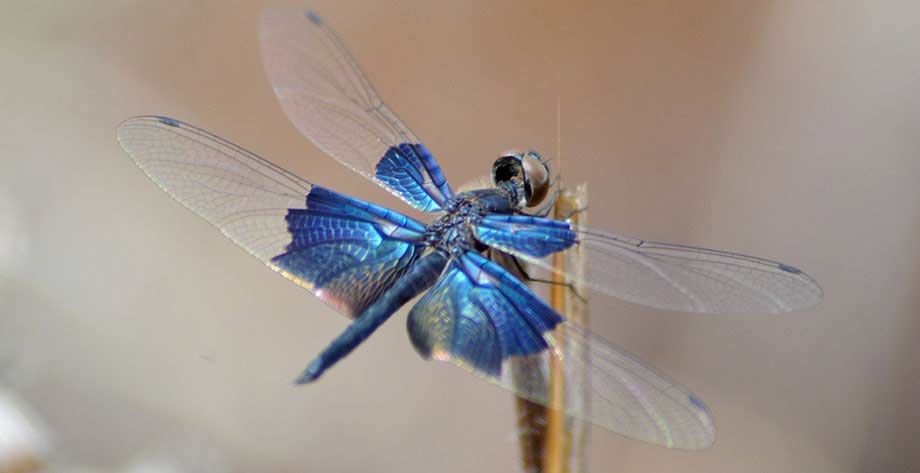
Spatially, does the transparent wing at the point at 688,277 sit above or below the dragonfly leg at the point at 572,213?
below

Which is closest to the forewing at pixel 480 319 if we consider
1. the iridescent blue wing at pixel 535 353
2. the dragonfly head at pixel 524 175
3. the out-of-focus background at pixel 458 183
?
the iridescent blue wing at pixel 535 353

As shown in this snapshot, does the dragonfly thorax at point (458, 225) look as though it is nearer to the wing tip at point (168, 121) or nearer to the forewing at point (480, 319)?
the forewing at point (480, 319)

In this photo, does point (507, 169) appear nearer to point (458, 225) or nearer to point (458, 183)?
point (458, 225)

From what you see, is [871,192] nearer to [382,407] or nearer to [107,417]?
[382,407]

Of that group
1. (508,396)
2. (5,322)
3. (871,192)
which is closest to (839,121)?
(871,192)

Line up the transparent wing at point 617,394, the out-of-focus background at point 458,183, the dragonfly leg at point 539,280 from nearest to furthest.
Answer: the transparent wing at point 617,394
the dragonfly leg at point 539,280
the out-of-focus background at point 458,183
